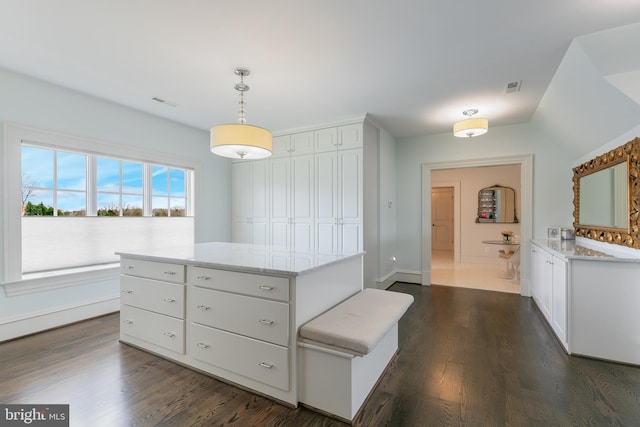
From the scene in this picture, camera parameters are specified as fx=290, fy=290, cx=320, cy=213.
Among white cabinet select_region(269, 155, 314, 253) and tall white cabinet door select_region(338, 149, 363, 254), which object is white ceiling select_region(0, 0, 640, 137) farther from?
white cabinet select_region(269, 155, 314, 253)

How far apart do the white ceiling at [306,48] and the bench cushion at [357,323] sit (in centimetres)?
203

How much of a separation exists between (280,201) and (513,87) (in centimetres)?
332

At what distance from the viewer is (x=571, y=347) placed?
8.04 feet

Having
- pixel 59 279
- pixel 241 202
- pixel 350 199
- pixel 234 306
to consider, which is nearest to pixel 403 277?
pixel 350 199

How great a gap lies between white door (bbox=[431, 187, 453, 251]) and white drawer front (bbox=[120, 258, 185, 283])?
8008mm

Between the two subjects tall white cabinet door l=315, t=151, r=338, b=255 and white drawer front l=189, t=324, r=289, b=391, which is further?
tall white cabinet door l=315, t=151, r=338, b=255

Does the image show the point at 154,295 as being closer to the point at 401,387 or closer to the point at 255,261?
the point at 255,261

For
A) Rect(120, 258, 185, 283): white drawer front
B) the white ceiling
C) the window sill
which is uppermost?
the white ceiling

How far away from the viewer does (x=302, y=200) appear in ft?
14.6

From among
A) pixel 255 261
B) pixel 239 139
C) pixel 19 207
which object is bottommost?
pixel 255 261

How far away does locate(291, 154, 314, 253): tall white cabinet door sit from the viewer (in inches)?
171

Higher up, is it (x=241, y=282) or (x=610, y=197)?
(x=610, y=197)

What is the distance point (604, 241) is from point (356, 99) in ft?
9.67

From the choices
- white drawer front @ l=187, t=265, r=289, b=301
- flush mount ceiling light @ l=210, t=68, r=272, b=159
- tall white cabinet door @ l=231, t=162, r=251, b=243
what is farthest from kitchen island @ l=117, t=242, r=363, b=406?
tall white cabinet door @ l=231, t=162, r=251, b=243
